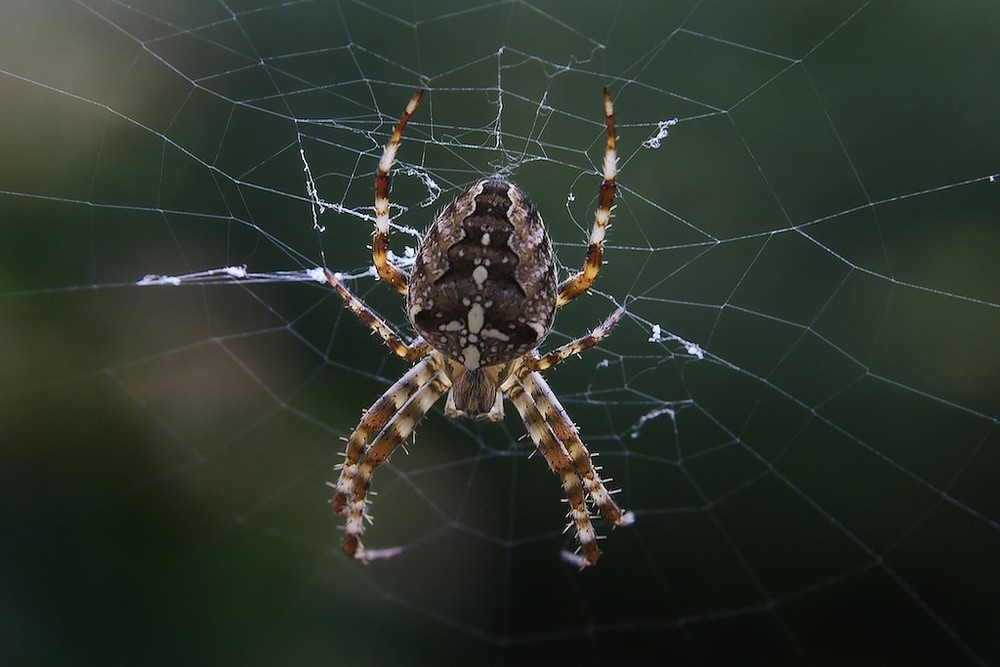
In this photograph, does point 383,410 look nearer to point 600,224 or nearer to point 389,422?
point 389,422

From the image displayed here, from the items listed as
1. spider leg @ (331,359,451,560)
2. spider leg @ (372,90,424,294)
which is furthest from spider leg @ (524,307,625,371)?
spider leg @ (372,90,424,294)

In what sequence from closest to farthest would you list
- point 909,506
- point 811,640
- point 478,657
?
point 909,506, point 811,640, point 478,657

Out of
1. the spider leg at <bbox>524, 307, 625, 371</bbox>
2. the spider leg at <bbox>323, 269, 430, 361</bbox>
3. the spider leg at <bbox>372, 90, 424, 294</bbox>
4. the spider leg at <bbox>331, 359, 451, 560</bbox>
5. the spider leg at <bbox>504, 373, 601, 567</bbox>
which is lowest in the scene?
the spider leg at <bbox>504, 373, 601, 567</bbox>

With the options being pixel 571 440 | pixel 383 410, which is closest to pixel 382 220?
pixel 383 410

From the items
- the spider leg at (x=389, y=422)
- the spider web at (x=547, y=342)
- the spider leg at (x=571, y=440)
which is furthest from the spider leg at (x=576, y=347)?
the spider web at (x=547, y=342)

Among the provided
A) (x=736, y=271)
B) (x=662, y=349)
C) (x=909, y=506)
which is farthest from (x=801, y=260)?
(x=909, y=506)

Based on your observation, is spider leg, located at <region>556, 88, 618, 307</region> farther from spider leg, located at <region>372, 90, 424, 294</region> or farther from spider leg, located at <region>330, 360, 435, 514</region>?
spider leg, located at <region>330, 360, 435, 514</region>

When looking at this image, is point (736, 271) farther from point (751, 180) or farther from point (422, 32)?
point (422, 32)
